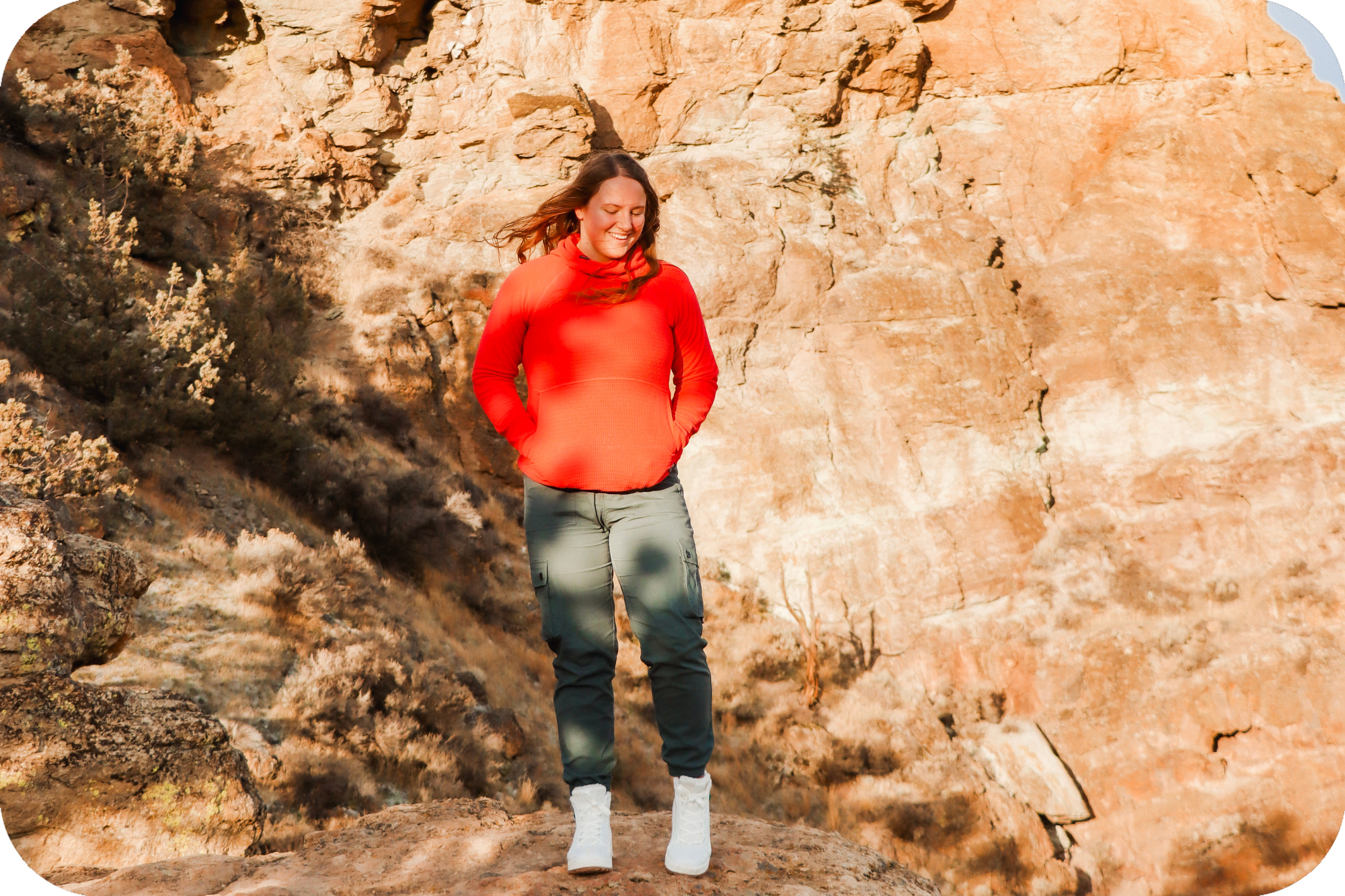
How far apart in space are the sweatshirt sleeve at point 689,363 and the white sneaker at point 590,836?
3.89 ft

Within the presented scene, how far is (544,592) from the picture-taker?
9.53ft

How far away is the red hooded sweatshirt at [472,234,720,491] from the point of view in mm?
2861

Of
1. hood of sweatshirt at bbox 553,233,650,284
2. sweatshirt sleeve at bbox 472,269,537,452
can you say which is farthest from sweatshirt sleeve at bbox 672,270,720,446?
sweatshirt sleeve at bbox 472,269,537,452

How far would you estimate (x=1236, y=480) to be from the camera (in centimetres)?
1007

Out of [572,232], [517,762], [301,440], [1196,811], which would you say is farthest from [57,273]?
[1196,811]

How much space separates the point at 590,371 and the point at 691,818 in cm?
147

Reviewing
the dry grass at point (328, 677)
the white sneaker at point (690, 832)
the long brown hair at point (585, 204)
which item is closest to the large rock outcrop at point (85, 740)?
the dry grass at point (328, 677)

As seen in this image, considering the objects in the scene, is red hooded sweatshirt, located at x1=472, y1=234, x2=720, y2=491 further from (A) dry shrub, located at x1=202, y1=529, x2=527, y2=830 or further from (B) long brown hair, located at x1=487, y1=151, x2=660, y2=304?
(A) dry shrub, located at x1=202, y1=529, x2=527, y2=830

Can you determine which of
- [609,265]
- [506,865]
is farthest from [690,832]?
[609,265]

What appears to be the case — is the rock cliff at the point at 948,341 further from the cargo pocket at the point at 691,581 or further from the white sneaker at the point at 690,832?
the cargo pocket at the point at 691,581

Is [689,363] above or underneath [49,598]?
above

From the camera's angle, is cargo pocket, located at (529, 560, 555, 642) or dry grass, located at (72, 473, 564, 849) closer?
cargo pocket, located at (529, 560, 555, 642)

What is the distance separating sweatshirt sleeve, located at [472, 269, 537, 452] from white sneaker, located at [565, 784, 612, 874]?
44.5 inches

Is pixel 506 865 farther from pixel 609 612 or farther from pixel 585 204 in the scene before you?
pixel 585 204
